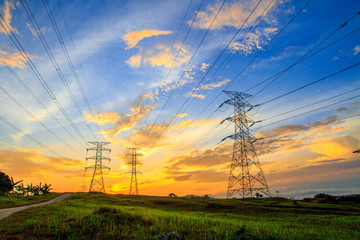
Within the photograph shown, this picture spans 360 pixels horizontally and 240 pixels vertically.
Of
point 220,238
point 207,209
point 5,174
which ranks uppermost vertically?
point 5,174

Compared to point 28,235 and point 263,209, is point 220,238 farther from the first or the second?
point 263,209

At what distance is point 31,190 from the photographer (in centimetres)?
7981

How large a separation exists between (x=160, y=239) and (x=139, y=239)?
139 cm

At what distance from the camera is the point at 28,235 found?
32.9ft

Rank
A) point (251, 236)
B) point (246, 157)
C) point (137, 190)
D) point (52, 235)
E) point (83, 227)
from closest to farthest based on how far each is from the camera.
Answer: point (251, 236) → point (52, 235) → point (83, 227) → point (246, 157) → point (137, 190)

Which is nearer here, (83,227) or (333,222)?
(83,227)

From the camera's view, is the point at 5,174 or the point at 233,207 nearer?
the point at 233,207

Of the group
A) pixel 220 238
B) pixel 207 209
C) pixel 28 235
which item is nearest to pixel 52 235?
pixel 28 235

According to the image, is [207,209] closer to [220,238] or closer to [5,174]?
[220,238]

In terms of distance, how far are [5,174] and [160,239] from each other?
97.7 m

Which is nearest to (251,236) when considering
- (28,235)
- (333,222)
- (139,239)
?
(139,239)

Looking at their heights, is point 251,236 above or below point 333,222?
above

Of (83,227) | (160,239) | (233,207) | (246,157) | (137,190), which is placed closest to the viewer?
(160,239)

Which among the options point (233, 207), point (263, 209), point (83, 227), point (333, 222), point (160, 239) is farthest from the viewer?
point (233, 207)
